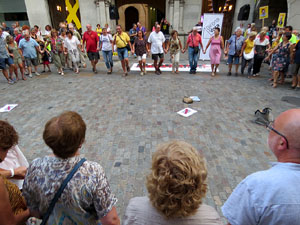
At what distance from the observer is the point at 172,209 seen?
1043mm

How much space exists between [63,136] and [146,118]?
3.38 metres

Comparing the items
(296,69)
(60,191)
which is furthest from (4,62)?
(296,69)

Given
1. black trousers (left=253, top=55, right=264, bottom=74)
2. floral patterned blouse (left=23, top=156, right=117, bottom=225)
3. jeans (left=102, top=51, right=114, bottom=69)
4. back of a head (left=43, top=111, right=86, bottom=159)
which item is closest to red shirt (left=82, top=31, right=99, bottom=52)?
jeans (left=102, top=51, right=114, bottom=69)

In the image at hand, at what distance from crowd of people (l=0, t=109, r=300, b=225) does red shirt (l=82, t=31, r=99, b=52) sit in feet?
24.4

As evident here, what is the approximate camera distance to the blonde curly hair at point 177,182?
1029mm

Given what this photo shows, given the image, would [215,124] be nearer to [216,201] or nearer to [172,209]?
[216,201]

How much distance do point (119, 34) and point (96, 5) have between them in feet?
29.9

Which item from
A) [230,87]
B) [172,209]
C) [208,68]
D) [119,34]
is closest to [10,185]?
[172,209]

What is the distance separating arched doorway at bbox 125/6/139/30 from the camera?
29594mm

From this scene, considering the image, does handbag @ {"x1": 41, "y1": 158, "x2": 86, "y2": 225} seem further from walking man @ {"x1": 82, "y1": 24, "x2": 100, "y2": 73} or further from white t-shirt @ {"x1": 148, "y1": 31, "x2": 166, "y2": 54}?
walking man @ {"x1": 82, "y1": 24, "x2": 100, "y2": 73}

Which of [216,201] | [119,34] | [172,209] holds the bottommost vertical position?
[216,201]

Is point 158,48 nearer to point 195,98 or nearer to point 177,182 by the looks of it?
point 195,98

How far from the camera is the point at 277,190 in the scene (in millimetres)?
1100

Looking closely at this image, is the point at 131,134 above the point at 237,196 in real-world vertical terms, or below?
below
